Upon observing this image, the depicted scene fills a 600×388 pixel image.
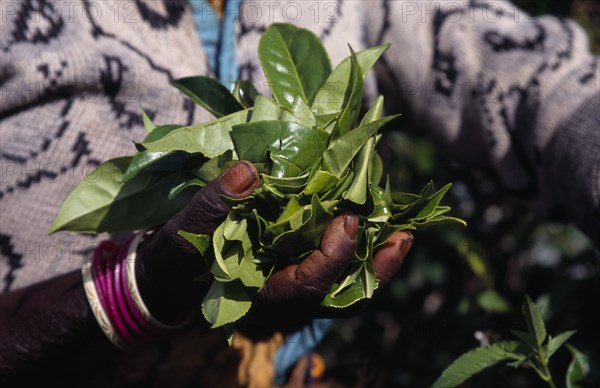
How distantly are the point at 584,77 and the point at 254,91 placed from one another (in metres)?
0.61

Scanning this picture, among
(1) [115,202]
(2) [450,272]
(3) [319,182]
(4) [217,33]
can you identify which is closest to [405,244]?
(3) [319,182]

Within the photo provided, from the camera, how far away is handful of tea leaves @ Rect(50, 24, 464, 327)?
2.60 feet

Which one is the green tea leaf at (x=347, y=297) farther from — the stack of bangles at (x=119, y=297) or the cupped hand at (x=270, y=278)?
the stack of bangles at (x=119, y=297)

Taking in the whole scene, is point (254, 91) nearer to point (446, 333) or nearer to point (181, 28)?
point (181, 28)

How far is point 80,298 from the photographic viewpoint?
3.22ft

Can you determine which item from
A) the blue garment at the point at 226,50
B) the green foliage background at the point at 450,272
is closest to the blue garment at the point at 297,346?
the blue garment at the point at 226,50

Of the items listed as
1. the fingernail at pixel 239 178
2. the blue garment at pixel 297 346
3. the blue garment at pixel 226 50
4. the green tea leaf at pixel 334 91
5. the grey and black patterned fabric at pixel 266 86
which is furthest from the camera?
the blue garment at pixel 297 346

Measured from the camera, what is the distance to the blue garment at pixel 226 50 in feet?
4.12

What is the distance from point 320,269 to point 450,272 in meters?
0.95

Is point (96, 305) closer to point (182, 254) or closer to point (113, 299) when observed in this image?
point (113, 299)

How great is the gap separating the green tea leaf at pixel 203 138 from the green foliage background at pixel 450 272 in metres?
0.71

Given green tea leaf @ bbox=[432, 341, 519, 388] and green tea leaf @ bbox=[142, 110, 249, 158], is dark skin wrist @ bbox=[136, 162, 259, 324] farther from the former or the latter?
green tea leaf @ bbox=[432, 341, 519, 388]

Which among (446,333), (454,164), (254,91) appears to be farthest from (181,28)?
(446,333)

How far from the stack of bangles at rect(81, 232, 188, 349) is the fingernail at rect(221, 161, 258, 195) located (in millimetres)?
224
